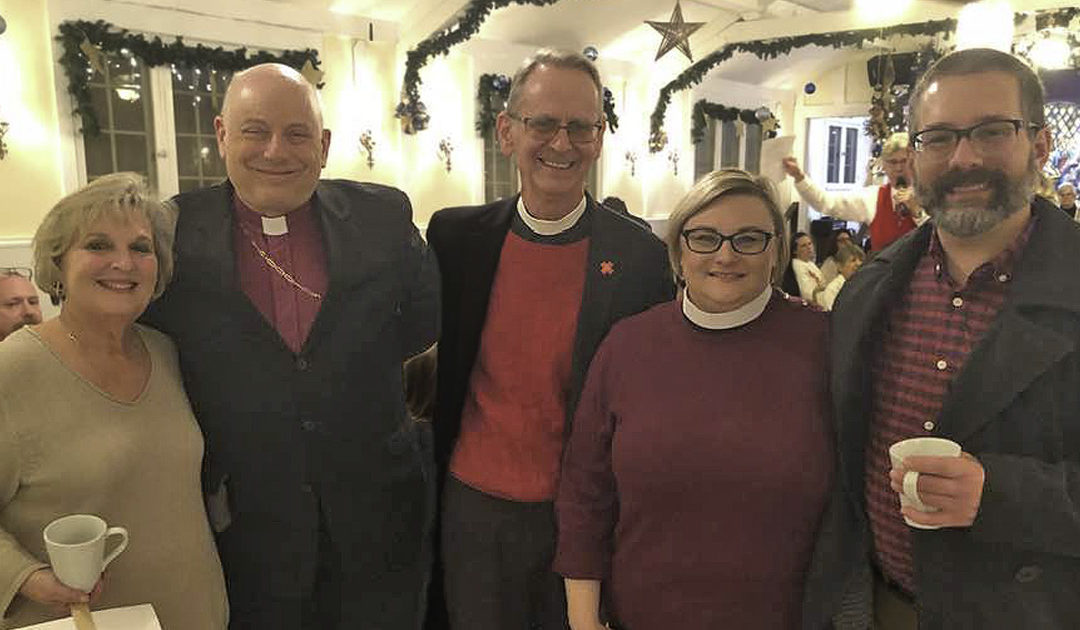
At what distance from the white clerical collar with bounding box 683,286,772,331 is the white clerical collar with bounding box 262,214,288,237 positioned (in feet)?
3.15

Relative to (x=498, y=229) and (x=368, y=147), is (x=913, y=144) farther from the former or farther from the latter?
(x=368, y=147)

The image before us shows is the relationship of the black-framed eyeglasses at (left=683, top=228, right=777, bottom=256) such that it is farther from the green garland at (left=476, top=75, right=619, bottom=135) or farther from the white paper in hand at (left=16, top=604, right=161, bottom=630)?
the green garland at (left=476, top=75, right=619, bottom=135)

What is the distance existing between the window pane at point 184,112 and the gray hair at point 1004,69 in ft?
18.4

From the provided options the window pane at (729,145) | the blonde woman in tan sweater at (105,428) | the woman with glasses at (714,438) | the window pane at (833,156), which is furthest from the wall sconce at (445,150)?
the window pane at (833,156)

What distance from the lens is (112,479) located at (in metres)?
1.62

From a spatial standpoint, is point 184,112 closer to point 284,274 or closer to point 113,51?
point 113,51

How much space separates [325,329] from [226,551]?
22.3 inches

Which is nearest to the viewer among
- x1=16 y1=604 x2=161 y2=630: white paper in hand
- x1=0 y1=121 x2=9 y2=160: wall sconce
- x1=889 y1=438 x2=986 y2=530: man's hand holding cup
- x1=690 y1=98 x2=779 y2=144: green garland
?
x1=889 y1=438 x2=986 y2=530: man's hand holding cup

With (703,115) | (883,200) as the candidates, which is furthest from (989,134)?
(703,115)

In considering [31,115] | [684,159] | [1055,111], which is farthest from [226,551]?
[1055,111]

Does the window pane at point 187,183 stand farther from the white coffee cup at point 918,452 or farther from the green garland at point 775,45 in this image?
the white coffee cup at point 918,452

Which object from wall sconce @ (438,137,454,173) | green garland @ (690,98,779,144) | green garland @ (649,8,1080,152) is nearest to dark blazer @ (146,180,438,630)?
wall sconce @ (438,137,454,173)

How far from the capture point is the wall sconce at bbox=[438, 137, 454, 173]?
7609 millimetres

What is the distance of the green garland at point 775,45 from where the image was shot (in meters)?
7.93
